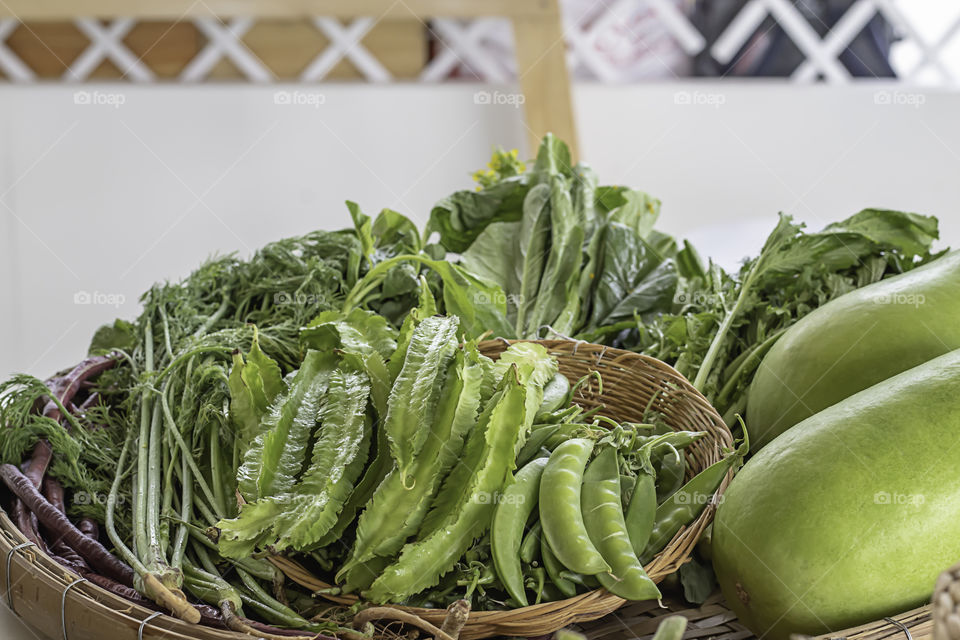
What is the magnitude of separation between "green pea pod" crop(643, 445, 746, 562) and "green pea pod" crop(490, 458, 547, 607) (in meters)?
0.12

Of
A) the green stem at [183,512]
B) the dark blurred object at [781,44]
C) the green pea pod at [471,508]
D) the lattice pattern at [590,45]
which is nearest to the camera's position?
the green pea pod at [471,508]

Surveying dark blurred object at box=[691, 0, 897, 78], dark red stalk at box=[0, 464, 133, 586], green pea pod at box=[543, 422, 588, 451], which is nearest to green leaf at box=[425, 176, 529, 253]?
green pea pod at box=[543, 422, 588, 451]

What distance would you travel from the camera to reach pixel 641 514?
76 cm

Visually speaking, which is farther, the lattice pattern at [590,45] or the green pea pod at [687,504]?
the lattice pattern at [590,45]

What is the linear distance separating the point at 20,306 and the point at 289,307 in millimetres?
1936

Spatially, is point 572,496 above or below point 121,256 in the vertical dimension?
below

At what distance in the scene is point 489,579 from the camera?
0.70 metres

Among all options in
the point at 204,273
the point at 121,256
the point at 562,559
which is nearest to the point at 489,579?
the point at 562,559

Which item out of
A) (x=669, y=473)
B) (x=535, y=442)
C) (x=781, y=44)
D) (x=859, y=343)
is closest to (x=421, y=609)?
(x=535, y=442)

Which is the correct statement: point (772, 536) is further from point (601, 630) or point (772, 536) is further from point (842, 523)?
point (601, 630)

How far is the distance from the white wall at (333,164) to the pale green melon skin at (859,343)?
3.93ft

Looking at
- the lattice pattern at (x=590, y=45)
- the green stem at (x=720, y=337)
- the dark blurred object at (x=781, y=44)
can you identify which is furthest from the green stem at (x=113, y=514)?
the dark blurred object at (x=781, y=44)

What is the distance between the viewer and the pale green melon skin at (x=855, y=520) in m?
0.68

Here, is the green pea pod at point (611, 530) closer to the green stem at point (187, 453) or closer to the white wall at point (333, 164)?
the green stem at point (187, 453)
